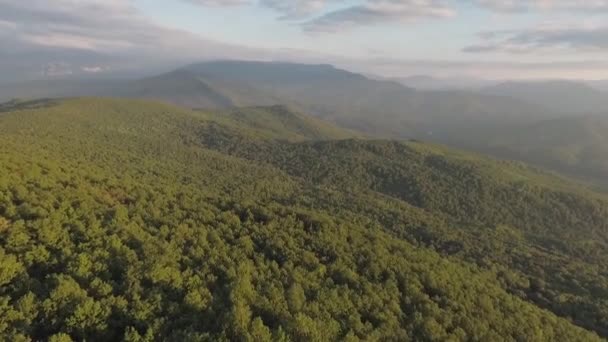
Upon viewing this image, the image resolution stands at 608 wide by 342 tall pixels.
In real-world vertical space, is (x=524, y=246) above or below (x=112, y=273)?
below

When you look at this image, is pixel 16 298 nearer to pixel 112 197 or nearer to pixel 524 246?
pixel 112 197

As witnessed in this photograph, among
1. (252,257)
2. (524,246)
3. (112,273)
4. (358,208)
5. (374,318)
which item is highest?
(112,273)

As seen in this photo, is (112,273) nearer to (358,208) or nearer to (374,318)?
(374,318)

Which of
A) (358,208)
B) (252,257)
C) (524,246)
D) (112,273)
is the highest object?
(112,273)

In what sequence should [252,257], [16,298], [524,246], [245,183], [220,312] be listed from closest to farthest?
[16,298] → [220,312] → [252,257] → [524,246] → [245,183]

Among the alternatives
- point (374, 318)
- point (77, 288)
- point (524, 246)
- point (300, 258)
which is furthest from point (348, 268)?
point (524, 246)

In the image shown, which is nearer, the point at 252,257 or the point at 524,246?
the point at 252,257

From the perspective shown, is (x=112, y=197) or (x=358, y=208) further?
(x=358, y=208)

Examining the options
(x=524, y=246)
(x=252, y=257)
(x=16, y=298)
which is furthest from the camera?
(x=524, y=246)

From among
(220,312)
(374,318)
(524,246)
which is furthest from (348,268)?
(524,246)
